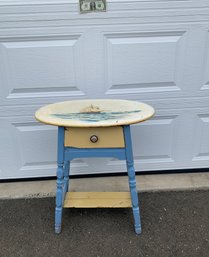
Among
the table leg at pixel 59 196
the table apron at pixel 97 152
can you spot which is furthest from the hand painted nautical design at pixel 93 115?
the table leg at pixel 59 196

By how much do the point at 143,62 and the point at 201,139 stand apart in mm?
759

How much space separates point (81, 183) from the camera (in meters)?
2.06

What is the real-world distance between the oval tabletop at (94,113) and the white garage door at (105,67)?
0.92 ft

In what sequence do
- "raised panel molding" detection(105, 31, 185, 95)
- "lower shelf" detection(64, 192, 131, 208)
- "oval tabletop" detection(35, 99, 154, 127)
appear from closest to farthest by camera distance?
"oval tabletop" detection(35, 99, 154, 127), "lower shelf" detection(64, 192, 131, 208), "raised panel molding" detection(105, 31, 185, 95)

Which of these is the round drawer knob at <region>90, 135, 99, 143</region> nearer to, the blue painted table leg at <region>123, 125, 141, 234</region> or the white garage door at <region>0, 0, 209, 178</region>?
the blue painted table leg at <region>123, 125, 141, 234</region>

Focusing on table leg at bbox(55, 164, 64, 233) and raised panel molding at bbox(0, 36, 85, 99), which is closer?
table leg at bbox(55, 164, 64, 233)

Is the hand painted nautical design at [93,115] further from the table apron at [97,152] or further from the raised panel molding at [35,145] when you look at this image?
the raised panel molding at [35,145]

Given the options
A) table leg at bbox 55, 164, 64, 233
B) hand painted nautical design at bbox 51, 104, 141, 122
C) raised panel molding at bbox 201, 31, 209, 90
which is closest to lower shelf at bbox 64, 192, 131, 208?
table leg at bbox 55, 164, 64, 233

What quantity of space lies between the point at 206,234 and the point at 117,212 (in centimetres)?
56

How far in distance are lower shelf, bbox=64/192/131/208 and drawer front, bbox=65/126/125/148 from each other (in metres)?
0.45

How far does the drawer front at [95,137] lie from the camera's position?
1.39 m

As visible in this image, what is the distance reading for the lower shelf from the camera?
5.45 ft

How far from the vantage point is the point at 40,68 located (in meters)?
1.79

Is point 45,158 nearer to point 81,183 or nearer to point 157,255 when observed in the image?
point 81,183
